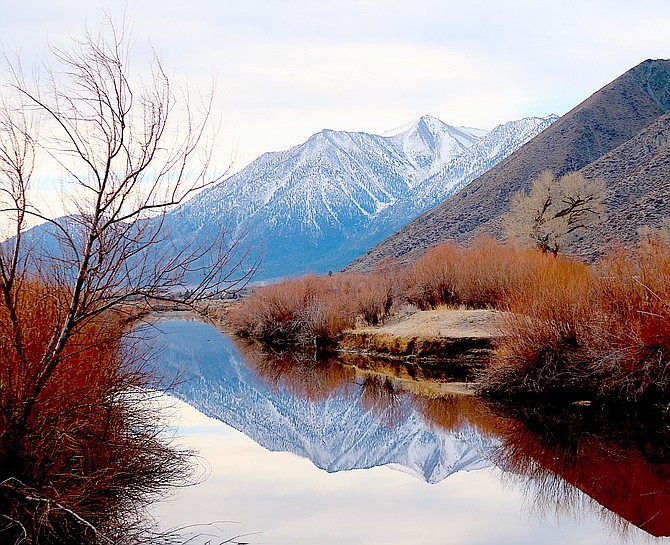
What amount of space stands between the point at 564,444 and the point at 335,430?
186 inches

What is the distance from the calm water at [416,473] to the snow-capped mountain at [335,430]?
0.04 m

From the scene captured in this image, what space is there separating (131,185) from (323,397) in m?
12.9

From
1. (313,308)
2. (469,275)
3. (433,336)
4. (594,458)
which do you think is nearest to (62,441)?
(594,458)

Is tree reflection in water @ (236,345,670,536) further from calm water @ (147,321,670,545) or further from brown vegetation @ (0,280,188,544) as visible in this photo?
brown vegetation @ (0,280,188,544)

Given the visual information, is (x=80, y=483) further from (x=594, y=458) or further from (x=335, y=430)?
(x=335, y=430)

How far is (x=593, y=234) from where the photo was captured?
50.3m

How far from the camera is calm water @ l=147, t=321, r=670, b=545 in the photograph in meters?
9.51

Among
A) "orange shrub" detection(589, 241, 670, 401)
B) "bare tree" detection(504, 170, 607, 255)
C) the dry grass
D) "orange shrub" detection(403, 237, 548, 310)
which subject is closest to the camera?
"orange shrub" detection(589, 241, 670, 401)

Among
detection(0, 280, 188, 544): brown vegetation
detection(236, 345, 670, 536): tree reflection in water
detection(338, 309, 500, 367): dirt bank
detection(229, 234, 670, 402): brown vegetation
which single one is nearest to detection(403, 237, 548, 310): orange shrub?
detection(338, 309, 500, 367): dirt bank

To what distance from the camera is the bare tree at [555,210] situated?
40312 mm

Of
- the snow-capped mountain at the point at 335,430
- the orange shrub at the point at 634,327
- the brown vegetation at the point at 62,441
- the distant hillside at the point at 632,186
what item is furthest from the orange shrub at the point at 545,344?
the distant hillside at the point at 632,186

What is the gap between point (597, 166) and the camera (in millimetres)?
60625

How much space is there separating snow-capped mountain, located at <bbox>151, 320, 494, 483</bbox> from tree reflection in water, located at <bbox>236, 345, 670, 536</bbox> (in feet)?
1.04

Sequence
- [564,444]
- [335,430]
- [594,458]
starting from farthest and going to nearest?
[335,430], [564,444], [594,458]
